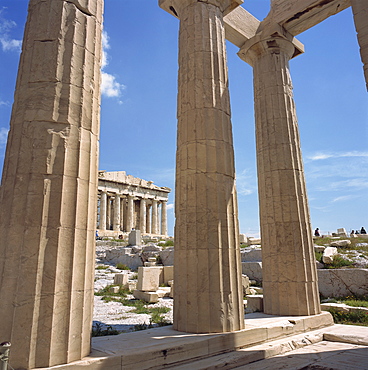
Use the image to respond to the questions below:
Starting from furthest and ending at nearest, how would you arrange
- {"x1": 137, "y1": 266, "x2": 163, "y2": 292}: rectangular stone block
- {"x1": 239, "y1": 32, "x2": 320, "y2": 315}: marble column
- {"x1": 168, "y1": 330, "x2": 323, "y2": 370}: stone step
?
1. {"x1": 137, "y1": 266, "x2": 163, "y2": 292}: rectangular stone block
2. {"x1": 239, "y1": 32, "x2": 320, "y2": 315}: marble column
3. {"x1": 168, "y1": 330, "x2": 323, "y2": 370}: stone step

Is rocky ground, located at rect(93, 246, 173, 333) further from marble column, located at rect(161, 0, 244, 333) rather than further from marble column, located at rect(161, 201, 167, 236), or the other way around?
marble column, located at rect(161, 201, 167, 236)

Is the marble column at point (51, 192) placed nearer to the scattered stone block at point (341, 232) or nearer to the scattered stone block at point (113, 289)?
the scattered stone block at point (113, 289)

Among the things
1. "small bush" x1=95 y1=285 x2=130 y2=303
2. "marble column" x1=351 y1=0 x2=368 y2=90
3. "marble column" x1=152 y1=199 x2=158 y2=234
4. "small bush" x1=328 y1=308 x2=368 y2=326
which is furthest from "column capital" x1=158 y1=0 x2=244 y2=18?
"marble column" x1=152 y1=199 x2=158 y2=234

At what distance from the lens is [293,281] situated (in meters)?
9.85

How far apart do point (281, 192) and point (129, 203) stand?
44.2 m

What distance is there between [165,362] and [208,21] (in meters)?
8.28

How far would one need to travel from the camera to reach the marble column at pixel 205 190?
712 cm

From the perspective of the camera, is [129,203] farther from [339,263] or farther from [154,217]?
[339,263]

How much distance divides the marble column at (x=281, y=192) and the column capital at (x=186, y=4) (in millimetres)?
2544

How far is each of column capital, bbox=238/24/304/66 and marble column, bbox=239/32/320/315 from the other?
3cm

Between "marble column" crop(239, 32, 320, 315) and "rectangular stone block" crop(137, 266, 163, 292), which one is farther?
"rectangular stone block" crop(137, 266, 163, 292)

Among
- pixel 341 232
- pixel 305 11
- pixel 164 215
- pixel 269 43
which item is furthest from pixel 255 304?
pixel 164 215

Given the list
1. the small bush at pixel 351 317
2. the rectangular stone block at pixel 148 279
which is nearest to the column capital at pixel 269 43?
the small bush at pixel 351 317

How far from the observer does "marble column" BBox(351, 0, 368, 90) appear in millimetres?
6737
